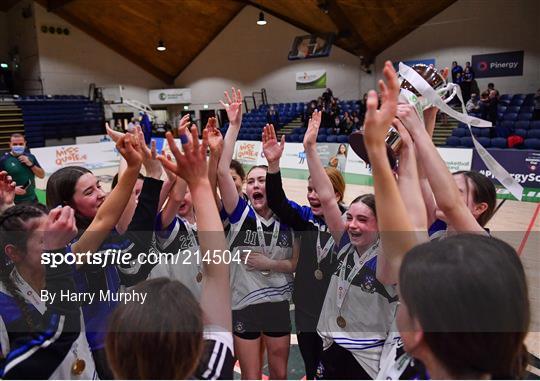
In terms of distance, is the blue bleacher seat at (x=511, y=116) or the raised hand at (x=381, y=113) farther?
the blue bleacher seat at (x=511, y=116)

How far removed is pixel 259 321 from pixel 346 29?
51.7 feet

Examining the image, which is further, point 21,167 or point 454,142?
point 454,142

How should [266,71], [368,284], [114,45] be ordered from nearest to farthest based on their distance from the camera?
[368,284] → [266,71] → [114,45]

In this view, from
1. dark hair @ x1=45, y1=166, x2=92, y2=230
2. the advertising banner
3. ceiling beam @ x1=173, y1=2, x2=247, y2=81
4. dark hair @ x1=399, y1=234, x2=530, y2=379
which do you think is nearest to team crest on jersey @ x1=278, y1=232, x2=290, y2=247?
dark hair @ x1=45, y1=166, x2=92, y2=230

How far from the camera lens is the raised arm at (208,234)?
137 cm

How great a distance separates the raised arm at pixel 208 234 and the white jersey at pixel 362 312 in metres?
0.74

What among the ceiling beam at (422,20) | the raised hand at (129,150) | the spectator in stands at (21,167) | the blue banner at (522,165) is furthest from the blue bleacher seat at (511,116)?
the raised hand at (129,150)

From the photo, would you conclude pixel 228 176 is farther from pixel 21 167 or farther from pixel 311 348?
pixel 21 167

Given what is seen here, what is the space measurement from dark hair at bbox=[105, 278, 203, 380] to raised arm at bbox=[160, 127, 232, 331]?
1.02ft

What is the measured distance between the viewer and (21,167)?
5.66 metres

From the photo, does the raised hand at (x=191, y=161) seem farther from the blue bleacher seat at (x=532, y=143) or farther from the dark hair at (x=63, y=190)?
the blue bleacher seat at (x=532, y=143)

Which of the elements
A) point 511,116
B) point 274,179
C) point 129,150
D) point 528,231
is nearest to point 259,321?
point 274,179

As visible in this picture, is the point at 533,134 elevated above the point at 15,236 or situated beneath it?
elevated above

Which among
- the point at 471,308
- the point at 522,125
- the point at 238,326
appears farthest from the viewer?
the point at 522,125
